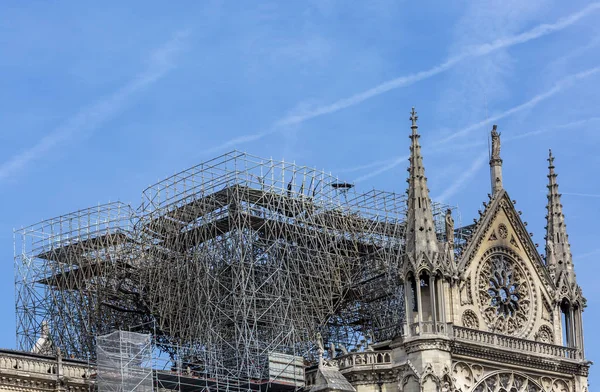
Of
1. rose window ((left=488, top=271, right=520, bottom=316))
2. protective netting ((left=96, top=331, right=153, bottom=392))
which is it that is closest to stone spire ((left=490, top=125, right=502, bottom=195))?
rose window ((left=488, top=271, right=520, bottom=316))

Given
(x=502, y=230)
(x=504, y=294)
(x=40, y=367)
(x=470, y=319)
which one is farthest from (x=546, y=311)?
(x=40, y=367)

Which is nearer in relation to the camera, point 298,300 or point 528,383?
point 528,383

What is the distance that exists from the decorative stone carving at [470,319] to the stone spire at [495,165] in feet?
26.2

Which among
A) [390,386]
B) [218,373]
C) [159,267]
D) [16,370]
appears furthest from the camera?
[159,267]

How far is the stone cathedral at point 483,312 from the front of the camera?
75.3 m

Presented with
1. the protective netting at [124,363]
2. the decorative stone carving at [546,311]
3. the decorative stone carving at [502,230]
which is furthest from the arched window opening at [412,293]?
the protective netting at [124,363]

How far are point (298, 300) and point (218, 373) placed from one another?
6.88 meters

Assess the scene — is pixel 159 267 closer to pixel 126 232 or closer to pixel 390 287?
pixel 126 232

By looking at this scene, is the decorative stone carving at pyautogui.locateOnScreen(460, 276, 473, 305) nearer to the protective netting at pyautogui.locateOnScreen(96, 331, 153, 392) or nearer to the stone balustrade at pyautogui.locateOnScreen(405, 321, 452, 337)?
the stone balustrade at pyautogui.locateOnScreen(405, 321, 452, 337)

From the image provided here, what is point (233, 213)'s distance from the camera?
276 ft

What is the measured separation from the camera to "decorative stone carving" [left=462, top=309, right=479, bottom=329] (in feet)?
254

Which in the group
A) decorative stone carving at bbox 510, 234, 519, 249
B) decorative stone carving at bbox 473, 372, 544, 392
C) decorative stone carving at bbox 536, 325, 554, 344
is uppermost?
decorative stone carving at bbox 510, 234, 519, 249

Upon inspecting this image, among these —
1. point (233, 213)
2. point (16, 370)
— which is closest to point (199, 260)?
point (233, 213)

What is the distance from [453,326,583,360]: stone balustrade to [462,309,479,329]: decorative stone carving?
0.71m
